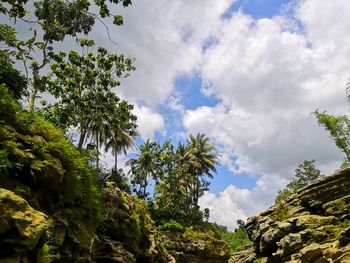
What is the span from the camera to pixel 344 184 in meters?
25.1

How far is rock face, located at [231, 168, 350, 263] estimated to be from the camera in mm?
19938

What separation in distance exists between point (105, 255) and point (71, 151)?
759cm

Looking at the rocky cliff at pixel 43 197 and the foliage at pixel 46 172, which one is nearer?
the rocky cliff at pixel 43 197

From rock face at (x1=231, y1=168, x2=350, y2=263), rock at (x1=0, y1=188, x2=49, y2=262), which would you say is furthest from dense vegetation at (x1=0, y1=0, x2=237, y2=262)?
rock face at (x1=231, y1=168, x2=350, y2=263)

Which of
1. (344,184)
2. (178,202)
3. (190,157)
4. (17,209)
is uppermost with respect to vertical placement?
(190,157)

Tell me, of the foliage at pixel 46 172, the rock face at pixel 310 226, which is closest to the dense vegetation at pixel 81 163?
the foliage at pixel 46 172

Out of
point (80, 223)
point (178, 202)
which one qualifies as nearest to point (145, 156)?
point (178, 202)

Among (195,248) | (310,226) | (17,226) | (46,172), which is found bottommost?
(17,226)

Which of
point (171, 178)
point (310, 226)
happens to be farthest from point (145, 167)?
point (310, 226)

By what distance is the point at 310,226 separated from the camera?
24.0m

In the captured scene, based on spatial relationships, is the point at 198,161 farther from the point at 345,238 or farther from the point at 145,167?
the point at 345,238

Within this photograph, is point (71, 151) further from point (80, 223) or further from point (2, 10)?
point (2, 10)

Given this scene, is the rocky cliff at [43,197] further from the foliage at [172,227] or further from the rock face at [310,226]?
the foliage at [172,227]

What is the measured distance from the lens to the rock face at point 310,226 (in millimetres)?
19938
